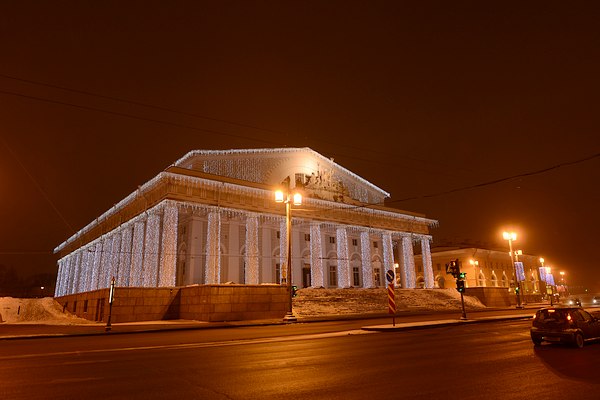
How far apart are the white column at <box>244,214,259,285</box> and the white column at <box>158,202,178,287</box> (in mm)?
7065

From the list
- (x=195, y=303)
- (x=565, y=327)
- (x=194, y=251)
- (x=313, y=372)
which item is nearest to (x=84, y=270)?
(x=194, y=251)

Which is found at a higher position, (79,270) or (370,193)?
(370,193)

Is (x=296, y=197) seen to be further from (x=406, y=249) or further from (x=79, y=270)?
(x=79, y=270)

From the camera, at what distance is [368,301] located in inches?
1559

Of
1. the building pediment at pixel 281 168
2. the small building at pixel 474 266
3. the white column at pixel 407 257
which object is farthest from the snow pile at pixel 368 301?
the small building at pixel 474 266

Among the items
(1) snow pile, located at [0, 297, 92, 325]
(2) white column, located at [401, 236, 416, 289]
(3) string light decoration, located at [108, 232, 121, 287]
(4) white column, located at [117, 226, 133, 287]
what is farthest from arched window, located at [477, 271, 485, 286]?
(1) snow pile, located at [0, 297, 92, 325]

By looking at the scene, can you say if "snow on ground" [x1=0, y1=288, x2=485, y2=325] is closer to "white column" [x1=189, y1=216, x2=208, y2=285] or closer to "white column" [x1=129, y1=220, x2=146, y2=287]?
"white column" [x1=129, y1=220, x2=146, y2=287]

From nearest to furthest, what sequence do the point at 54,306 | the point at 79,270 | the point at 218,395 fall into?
the point at 218,395 → the point at 54,306 → the point at 79,270

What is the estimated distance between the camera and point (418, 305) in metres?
41.0

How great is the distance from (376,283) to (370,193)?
40.1ft

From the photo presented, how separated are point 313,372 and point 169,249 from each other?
29.1 meters

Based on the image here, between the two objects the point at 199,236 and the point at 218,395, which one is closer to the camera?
the point at 218,395

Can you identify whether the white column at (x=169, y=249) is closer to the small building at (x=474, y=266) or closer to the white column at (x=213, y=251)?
the white column at (x=213, y=251)

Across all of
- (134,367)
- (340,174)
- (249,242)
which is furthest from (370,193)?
(134,367)
